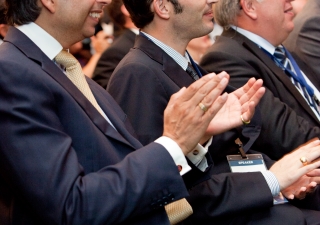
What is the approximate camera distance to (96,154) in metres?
1.70

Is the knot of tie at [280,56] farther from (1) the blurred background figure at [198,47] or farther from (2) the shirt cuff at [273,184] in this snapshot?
(1) the blurred background figure at [198,47]

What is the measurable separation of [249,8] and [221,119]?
1.28 meters

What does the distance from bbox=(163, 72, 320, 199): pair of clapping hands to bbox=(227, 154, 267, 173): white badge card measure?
0.07m

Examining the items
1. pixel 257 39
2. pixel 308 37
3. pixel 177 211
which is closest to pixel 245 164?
pixel 177 211

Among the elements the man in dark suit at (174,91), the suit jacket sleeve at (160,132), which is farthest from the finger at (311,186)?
the suit jacket sleeve at (160,132)

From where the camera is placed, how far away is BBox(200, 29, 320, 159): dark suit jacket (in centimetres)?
277

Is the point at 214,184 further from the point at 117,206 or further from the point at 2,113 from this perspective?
the point at 2,113

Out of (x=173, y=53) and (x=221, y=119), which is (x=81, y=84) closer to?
(x=221, y=119)

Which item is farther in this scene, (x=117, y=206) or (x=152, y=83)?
(x=152, y=83)

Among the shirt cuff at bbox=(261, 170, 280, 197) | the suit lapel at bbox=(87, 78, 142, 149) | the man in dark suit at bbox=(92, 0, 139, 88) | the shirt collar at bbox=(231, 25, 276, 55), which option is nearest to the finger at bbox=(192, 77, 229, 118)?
the suit lapel at bbox=(87, 78, 142, 149)

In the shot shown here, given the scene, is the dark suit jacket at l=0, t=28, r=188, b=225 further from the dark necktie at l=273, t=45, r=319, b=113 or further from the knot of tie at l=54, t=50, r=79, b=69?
the dark necktie at l=273, t=45, r=319, b=113

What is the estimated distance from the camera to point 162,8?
2533 mm

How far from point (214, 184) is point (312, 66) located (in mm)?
1608

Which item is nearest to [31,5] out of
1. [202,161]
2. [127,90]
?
[127,90]
